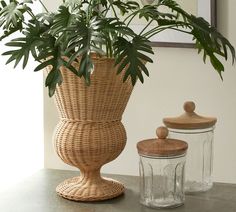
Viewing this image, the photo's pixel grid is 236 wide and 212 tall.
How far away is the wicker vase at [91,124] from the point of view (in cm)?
167

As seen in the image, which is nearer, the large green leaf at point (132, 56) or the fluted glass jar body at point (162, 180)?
the large green leaf at point (132, 56)

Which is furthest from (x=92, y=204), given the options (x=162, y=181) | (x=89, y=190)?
(x=162, y=181)

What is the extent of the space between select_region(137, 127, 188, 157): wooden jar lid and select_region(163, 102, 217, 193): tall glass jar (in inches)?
6.2

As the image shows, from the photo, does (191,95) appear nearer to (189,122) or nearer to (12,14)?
(189,122)

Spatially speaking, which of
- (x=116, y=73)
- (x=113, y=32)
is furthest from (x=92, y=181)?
(x=113, y=32)

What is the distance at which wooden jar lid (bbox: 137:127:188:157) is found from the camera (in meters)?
1.63

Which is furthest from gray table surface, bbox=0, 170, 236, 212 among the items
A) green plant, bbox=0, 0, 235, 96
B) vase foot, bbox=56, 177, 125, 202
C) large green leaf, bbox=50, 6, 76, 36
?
large green leaf, bbox=50, 6, 76, 36

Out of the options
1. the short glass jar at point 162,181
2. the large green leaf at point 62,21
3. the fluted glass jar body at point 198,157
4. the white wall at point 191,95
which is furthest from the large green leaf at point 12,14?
the white wall at point 191,95

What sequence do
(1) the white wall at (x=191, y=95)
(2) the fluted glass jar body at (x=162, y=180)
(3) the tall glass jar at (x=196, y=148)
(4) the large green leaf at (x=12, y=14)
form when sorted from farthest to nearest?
1. (1) the white wall at (x=191, y=95)
2. (3) the tall glass jar at (x=196, y=148)
3. (2) the fluted glass jar body at (x=162, y=180)
4. (4) the large green leaf at (x=12, y=14)

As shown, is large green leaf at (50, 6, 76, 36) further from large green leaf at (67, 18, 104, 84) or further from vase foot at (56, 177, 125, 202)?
vase foot at (56, 177, 125, 202)

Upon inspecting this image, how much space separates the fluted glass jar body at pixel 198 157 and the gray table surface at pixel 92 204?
0.16ft

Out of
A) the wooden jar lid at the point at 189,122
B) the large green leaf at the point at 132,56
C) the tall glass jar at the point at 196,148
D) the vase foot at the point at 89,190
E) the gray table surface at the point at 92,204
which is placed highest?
the large green leaf at the point at 132,56

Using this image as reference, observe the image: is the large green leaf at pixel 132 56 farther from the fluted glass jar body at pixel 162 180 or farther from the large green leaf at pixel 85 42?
the fluted glass jar body at pixel 162 180

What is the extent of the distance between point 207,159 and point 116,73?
48cm
